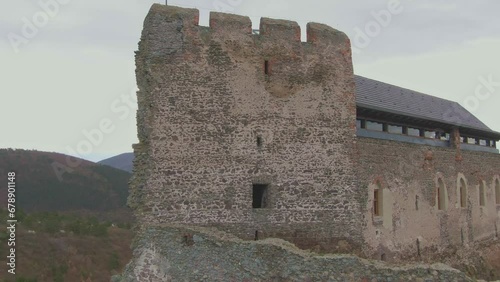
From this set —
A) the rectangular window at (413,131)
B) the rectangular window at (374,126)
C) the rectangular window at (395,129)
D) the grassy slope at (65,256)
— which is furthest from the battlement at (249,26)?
the grassy slope at (65,256)

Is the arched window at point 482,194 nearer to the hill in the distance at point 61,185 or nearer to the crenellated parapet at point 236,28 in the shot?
the crenellated parapet at point 236,28

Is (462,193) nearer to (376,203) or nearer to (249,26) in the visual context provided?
(376,203)

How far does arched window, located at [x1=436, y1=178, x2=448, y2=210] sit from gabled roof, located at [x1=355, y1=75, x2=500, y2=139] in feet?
8.46

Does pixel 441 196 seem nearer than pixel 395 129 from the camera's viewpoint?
No

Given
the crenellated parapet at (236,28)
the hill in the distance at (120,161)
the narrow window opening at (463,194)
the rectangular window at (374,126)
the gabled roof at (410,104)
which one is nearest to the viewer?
the crenellated parapet at (236,28)

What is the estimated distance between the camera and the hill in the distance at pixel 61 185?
45750 millimetres

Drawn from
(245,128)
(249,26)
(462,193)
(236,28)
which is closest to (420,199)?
(462,193)

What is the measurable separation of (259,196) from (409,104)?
35.0ft

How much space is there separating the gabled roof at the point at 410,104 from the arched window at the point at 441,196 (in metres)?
2.58

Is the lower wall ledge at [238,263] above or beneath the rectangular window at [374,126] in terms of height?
beneath

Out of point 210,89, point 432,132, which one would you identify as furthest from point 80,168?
point 210,89

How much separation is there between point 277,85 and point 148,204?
15.0 feet

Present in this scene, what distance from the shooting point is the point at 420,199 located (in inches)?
763

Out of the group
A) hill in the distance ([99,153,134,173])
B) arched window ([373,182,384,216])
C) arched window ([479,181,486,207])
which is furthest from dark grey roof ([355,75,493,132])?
hill in the distance ([99,153,134,173])
